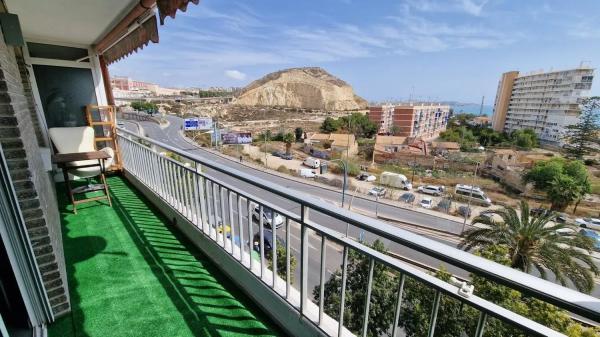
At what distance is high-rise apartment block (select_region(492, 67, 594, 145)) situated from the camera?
46.4 metres

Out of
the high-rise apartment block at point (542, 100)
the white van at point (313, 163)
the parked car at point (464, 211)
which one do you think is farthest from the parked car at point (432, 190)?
the high-rise apartment block at point (542, 100)

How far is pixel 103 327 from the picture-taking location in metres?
1.62

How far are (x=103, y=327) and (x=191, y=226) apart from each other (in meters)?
1.04

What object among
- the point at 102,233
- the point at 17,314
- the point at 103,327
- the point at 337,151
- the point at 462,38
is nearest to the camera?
the point at 17,314

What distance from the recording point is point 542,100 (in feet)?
171

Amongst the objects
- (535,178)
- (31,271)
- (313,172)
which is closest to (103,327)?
(31,271)

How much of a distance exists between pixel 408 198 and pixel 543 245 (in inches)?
640

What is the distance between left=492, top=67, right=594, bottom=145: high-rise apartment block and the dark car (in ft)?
106

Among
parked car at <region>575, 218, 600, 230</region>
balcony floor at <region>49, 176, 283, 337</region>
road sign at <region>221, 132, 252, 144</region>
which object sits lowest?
parked car at <region>575, 218, 600, 230</region>

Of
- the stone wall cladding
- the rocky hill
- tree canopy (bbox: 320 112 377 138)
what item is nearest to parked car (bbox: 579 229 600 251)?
the stone wall cladding

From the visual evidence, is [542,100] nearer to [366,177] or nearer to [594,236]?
[366,177]

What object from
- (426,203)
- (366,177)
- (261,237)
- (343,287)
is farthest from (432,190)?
(343,287)

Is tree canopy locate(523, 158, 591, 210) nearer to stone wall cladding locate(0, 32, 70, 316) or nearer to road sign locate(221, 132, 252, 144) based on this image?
stone wall cladding locate(0, 32, 70, 316)

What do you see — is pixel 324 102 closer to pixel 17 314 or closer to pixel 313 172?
pixel 313 172
